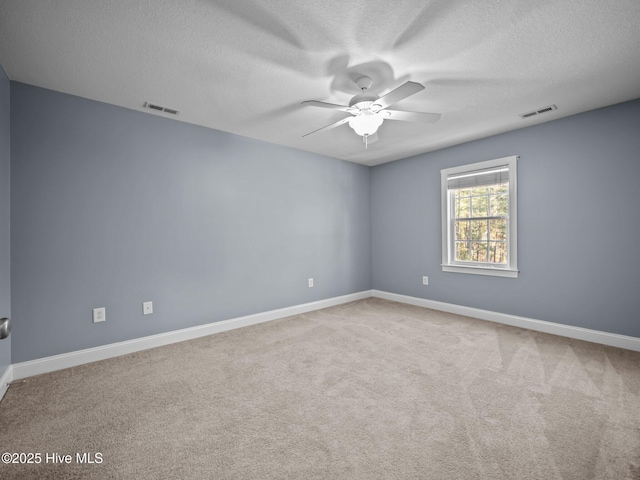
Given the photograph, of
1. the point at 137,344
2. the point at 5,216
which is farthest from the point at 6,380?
the point at 5,216

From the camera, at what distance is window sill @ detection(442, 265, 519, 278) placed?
3674mm

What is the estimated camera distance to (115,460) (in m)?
1.49

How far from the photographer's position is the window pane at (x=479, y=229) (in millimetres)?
3986

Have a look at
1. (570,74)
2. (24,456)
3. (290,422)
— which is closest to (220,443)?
(290,422)

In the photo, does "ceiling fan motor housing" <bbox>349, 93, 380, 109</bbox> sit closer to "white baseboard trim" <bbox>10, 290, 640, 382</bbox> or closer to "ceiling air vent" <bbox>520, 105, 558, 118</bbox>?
"ceiling air vent" <bbox>520, 105, 558, 118</bbox>

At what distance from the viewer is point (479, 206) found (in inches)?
159

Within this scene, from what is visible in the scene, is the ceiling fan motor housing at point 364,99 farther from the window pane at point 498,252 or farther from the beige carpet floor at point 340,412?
the window pane at point 498,252

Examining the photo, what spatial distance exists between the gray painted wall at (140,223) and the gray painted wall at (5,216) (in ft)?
0.20

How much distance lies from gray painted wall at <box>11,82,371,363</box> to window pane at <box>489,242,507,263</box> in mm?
2508

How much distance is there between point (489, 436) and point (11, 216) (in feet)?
12.6

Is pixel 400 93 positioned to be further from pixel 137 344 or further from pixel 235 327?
pixel 137 344

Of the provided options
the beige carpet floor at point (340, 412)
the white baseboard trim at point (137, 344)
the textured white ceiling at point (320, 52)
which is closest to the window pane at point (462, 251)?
the beige carpet floor at point (340, 412)

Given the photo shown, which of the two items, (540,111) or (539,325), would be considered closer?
(540,111)

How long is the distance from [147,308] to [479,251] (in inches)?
167
